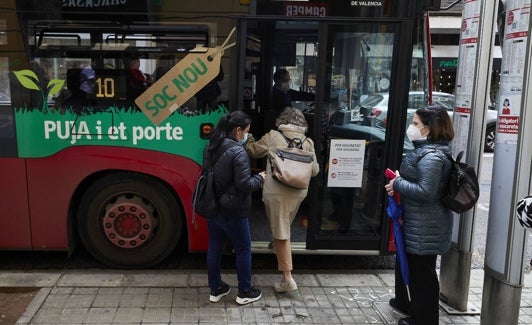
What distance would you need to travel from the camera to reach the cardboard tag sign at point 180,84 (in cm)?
413

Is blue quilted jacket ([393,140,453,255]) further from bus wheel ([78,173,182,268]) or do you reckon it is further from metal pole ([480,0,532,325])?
bus wheel ([78,173,182,268])

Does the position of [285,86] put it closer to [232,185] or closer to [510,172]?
[232,185]

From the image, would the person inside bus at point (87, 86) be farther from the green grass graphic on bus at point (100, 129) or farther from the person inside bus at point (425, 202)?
the person inside bus at point (425, 202)

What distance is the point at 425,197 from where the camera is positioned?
10.4ft

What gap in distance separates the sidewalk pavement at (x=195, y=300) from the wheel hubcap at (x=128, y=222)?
1.02ft

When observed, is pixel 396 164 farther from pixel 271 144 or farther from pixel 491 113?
pixel 491 113

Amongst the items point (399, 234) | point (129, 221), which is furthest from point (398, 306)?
point (129, 221)

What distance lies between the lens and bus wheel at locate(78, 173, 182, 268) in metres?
4.38

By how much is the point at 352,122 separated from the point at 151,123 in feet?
5.77

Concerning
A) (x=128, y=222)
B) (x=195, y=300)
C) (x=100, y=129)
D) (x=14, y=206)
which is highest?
(x=100, y=129)

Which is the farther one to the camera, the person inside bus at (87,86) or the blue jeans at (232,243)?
the person inside bus at (87,86)

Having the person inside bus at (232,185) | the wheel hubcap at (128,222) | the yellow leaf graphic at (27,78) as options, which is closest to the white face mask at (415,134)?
the person inside bus at (232,185)

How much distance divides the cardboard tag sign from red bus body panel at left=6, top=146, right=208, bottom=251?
0.38 metres

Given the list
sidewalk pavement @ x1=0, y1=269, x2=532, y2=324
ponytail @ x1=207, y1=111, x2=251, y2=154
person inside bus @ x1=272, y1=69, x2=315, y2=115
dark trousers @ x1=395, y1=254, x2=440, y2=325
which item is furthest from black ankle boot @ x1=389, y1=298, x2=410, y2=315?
person inside bus @ x1=272, y1=69, x2=315, y2=115
